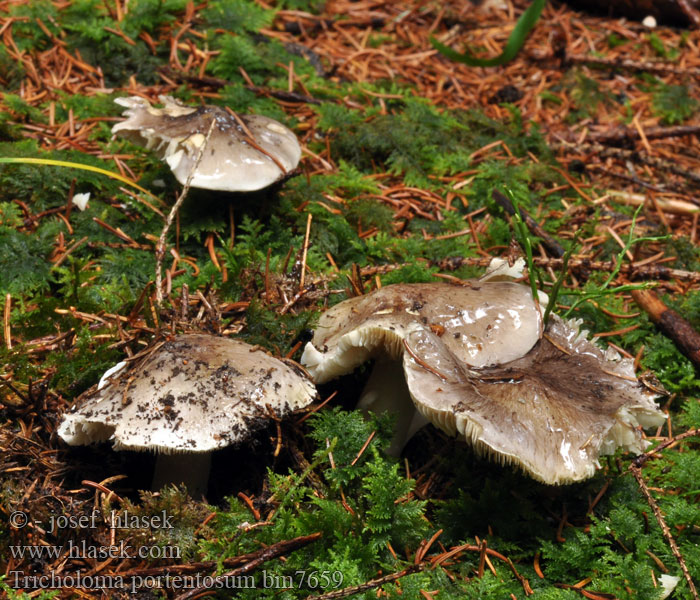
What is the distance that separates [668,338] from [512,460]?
5.47 ft

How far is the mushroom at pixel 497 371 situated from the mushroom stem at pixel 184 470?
60 centimetres

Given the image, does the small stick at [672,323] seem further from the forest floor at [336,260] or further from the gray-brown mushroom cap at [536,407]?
the gray-brown mushroom cap at [536,407]

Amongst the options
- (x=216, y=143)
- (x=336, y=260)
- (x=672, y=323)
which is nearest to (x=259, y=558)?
(x=336, y=260)

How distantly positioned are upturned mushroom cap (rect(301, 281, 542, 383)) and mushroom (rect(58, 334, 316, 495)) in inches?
7.1

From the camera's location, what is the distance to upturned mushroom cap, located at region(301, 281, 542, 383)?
2.52 metres

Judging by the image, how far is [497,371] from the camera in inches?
99.6

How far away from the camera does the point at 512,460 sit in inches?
88.0

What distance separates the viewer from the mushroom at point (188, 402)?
7.28 ft

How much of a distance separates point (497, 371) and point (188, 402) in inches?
47.4

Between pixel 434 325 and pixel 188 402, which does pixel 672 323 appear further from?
pixel 188 402

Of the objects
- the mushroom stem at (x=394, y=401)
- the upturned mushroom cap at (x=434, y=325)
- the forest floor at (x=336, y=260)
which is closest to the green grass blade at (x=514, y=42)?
the forest floor at (x=336, y=260)

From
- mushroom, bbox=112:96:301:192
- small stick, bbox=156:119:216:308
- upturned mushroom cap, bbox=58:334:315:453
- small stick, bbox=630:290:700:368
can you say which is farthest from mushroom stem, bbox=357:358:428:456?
small stick, bbox=630:290:700:368

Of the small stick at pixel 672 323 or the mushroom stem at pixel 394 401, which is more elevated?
the small stick at pixel 672 323

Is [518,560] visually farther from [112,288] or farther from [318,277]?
[112,288]
